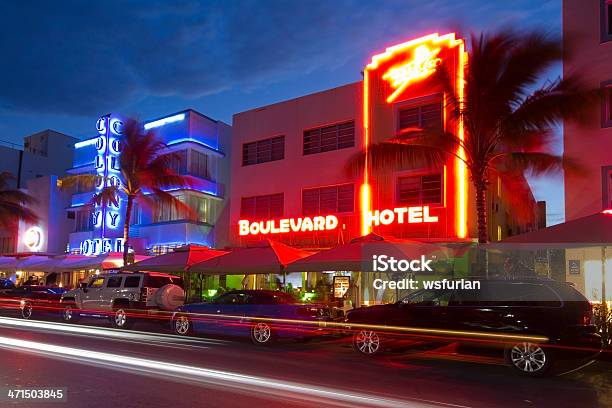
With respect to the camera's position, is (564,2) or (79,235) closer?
(564,2)

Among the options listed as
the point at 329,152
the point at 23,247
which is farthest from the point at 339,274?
the point at 23,247

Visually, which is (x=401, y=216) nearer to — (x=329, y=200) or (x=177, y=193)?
(x=329, y=200)

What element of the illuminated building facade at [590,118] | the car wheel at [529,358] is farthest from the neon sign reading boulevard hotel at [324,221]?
the car wheel at [529,358]

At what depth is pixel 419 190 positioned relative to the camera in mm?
21000

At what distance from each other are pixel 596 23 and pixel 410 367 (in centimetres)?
1228

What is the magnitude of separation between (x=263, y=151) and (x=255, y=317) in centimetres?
1235

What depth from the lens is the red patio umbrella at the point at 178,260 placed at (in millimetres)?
20734

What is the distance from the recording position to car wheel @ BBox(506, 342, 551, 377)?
10.3 metres

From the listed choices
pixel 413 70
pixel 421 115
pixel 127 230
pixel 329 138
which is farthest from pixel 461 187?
pixel 127 230

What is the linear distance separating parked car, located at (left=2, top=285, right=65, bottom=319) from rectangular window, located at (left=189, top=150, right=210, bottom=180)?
9550 mm

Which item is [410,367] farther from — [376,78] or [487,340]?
[376,78]

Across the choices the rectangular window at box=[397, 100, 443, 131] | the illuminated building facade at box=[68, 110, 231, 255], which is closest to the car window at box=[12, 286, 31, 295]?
the illuminated building facade at box=[68, 110, 231, 255]

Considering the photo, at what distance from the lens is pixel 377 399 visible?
793 centimetres

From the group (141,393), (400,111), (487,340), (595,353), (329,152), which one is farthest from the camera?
(329,152)
